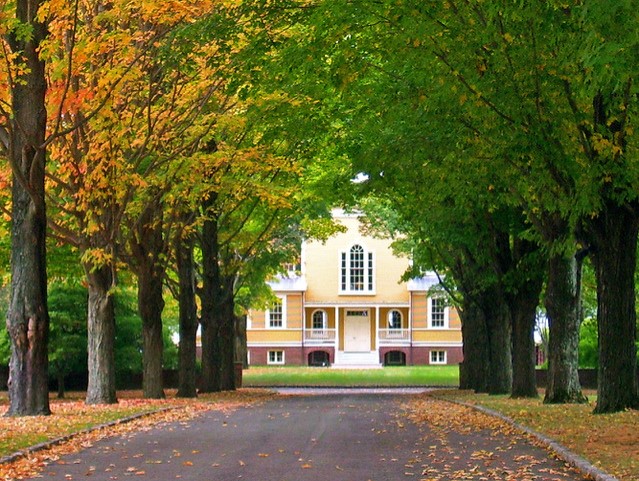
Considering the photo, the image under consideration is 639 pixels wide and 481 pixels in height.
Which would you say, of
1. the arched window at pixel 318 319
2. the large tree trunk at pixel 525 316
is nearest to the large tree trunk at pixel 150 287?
the large tree trunk at pixel 525 316

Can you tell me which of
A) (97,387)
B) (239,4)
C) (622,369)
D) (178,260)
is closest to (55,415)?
(97,387)

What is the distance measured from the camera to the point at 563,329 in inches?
1046

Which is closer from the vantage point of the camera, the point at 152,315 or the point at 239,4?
the point at 239,4

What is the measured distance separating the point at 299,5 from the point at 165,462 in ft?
29.1

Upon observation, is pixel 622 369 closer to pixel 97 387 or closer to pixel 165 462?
pixel 165 462

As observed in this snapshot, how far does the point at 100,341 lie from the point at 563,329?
10.9 meters

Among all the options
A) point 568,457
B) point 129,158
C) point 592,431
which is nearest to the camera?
point 568,457

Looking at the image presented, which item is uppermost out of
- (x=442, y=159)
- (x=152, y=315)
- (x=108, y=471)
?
(x=442, y=159)

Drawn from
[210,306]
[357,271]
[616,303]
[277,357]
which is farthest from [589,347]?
[277,357]

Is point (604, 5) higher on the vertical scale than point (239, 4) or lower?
lower

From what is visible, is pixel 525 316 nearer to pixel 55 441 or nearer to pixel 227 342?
pixel 227 342

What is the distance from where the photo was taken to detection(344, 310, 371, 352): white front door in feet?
282

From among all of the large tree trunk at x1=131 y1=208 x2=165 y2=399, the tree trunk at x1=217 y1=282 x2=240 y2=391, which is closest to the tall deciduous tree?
the large tree trunk at x1=131 y1=208 x2=165 y2=399

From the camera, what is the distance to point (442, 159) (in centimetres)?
2230
